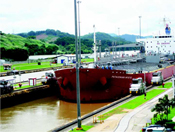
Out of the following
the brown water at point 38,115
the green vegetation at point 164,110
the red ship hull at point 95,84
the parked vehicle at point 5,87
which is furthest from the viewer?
the parked vehicle at point 5,87

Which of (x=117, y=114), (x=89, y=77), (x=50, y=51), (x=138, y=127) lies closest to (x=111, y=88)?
(x=89, y=77)

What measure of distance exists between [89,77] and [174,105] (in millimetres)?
13450

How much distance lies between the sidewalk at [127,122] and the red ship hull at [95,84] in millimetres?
8204

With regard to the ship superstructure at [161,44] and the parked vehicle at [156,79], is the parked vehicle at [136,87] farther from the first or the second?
the ship superstructure at [161,44]

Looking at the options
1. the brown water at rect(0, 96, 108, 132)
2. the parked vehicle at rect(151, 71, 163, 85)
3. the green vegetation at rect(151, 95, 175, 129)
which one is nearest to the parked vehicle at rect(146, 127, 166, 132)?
the green vegetation at rect(151, 95, 175, 129)

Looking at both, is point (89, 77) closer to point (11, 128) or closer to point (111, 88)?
point (111, 88)

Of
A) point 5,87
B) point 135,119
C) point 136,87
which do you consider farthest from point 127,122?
point 5,87

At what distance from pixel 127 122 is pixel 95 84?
12240mm

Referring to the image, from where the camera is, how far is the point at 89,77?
32.5 m

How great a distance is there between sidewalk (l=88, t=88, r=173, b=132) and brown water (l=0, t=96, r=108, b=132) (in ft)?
15.9

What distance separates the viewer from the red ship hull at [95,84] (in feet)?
107

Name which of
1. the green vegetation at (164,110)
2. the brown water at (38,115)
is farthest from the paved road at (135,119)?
the brown water at (38,115)

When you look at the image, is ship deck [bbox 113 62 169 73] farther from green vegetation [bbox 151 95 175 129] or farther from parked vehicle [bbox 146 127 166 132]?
parked vehicle [bbox 146 127 166 132]

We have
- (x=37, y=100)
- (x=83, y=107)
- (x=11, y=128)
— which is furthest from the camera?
(x=37, y=100)
